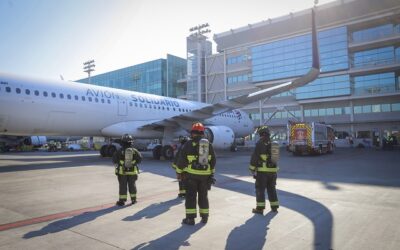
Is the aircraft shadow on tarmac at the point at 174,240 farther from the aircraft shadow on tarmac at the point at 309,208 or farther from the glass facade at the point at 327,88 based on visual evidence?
the glass facade at the point at 327,88

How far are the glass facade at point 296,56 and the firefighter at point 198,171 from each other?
45.2 metres

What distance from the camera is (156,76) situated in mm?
73188

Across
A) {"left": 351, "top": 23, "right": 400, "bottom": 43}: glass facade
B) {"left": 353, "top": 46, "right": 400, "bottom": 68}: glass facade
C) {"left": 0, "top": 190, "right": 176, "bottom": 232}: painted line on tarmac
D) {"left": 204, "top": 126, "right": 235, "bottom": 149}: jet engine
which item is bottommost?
{"left": 0, "top": 190, "right": 176, "bottom": 232}: painted line on tarmac

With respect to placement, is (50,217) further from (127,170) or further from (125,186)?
(127,170)

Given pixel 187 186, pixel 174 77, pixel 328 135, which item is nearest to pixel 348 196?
pixel 187 186

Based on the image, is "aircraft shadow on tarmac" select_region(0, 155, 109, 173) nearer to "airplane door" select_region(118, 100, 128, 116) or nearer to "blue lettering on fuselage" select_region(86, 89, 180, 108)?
"airplane door" select_region(118, 100, 128, 116)

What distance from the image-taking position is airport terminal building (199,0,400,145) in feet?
144

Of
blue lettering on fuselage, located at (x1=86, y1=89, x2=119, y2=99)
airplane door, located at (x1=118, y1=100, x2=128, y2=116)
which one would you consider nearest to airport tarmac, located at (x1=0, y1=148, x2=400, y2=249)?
blue lettering on fuselage, located at (x1=86, y1=89, x2=119, y2=99)

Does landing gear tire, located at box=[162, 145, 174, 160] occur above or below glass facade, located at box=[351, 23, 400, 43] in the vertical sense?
below

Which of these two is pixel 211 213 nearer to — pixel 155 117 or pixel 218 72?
pixel 155 117

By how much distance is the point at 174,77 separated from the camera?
73.5m

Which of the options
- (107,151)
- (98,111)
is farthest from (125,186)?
(107,151)

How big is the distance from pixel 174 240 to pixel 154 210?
1960 mm

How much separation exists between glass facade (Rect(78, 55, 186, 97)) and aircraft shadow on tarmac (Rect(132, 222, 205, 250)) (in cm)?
6739
